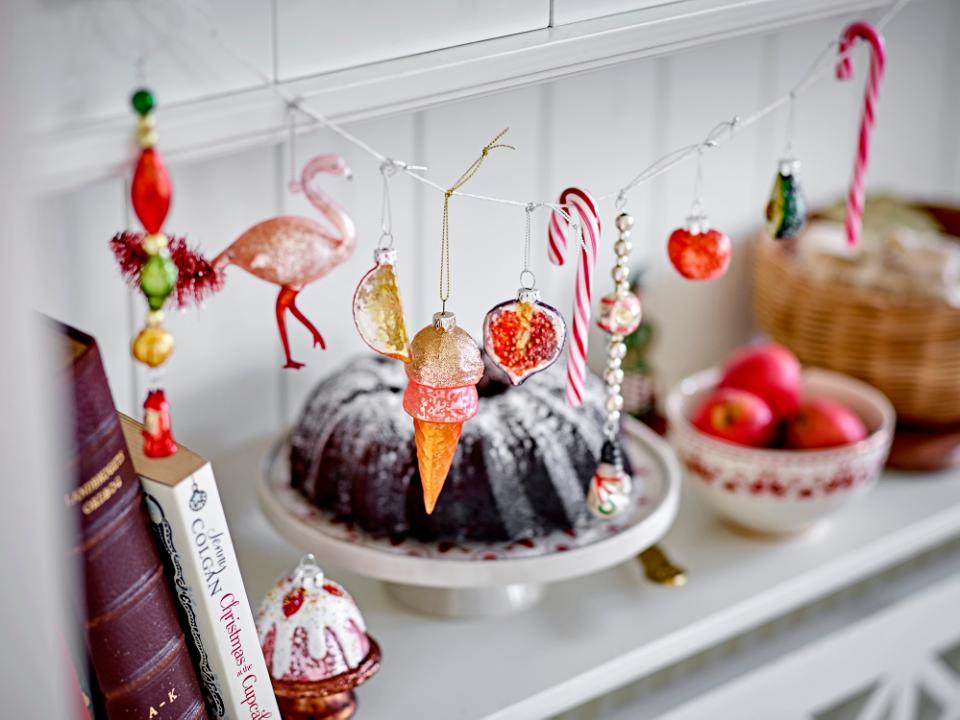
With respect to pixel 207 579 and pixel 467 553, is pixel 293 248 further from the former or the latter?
pixel 467 553

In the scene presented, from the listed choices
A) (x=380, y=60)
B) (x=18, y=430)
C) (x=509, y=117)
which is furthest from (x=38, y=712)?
(x=509, y=117)

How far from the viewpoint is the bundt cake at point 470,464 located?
815 millimetres

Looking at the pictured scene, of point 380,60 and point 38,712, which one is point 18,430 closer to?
point 38,712

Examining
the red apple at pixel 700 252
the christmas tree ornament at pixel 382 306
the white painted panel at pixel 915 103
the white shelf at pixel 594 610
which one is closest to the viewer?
the christmas tree ornament at pixel 382 306

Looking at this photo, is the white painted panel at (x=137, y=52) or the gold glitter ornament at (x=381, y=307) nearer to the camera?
the white painted panel at (x=137, y=52)

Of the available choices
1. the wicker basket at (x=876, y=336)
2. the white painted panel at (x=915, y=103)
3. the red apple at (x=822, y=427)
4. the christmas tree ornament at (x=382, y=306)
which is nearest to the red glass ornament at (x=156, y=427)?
the christmas tree ornament at (x=382, y=306)

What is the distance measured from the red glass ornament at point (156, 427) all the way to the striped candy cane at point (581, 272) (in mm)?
229

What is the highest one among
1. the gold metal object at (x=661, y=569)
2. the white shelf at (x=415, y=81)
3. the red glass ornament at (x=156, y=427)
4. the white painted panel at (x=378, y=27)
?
the white painted panel at (x=378, y=27)

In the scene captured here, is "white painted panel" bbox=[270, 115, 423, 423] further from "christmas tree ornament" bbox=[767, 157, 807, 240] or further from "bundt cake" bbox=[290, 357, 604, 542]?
"christmas tree ornament" bbox=[767, 157, 807, 240]

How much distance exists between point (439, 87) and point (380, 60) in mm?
33

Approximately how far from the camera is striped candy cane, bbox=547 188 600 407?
0.66m

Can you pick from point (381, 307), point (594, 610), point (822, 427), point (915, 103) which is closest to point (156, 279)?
point (381, 307)

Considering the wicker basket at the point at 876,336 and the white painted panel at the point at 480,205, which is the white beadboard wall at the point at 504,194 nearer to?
the white painted panel at the point at 480,205

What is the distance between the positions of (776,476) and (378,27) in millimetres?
506
